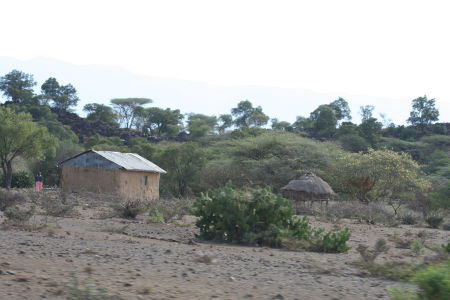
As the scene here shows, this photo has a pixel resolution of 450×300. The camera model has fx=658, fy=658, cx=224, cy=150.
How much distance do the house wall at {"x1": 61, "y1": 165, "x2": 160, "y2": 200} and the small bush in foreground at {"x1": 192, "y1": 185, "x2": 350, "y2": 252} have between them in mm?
20160

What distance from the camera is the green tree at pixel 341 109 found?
98762mm

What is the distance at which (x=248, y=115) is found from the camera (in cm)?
10194

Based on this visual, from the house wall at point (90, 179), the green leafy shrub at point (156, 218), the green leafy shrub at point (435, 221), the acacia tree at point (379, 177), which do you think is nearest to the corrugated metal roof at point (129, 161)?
the house wall at point (90, 179)

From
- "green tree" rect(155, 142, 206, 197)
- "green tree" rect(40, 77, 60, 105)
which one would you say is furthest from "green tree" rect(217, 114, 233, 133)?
"green tree" rect(155, 142, 206, 197)

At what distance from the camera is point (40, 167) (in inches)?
2178

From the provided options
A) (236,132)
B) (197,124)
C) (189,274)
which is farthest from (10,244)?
(197,124)

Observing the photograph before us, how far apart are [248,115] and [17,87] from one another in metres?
34.4

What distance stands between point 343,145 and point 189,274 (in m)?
59.9

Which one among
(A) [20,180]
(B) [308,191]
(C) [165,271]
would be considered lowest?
(C) [165,271]

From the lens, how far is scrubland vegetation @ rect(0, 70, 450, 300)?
1555 cm

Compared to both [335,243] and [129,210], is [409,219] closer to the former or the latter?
[129,210]

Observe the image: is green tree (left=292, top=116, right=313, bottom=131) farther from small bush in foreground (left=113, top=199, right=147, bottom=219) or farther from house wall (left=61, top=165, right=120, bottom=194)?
small bush in foreground (left=113, top=199, right=147, bottom=219)

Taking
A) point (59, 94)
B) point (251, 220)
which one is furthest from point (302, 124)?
point (251, 220)

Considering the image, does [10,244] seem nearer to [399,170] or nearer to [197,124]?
[399,170]
